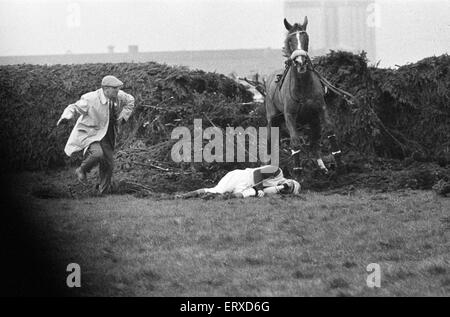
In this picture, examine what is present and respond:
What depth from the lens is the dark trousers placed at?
13.2 metres

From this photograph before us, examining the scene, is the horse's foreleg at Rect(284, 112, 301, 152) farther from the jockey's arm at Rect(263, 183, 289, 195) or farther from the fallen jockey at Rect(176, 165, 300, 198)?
the jockey's arm at Rect(263, 183, 289, 195)

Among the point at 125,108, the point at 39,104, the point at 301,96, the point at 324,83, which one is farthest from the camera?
the point at 39,104

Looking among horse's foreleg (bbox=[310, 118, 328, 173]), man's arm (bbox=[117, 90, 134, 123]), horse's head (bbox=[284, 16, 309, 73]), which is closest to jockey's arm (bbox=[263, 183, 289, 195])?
horse's foreleg (bbox=[310, 118, 328, 173])

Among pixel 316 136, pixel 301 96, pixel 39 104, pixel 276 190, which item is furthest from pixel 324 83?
pixel 39 104

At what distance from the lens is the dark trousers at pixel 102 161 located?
13.2 m

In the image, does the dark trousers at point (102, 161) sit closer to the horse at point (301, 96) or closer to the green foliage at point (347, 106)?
the green foliage at point (347, 106)

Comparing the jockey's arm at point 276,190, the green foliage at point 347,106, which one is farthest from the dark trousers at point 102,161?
the jockey's arm at point 276,190

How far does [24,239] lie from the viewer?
8.95 m

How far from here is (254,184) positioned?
13.0m

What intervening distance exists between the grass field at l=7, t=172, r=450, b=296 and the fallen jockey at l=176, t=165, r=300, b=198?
1.74 ft

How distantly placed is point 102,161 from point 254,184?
7.86ft

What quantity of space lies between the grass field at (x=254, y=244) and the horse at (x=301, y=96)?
1.72 m

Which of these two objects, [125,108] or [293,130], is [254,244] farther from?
[293,130]
